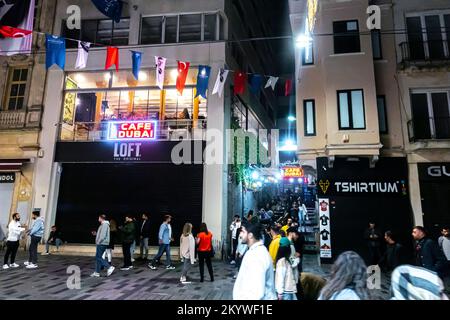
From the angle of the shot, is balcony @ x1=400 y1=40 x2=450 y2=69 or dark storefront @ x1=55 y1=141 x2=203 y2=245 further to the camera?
dark storefront @ x1=55 y1=141 x2=203 y2=245

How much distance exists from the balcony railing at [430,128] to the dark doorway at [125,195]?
33.7ft

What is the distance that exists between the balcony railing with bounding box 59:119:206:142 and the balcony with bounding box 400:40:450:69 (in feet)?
34.0

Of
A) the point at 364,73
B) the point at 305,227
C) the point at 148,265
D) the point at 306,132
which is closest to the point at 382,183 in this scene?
the point at 306,132

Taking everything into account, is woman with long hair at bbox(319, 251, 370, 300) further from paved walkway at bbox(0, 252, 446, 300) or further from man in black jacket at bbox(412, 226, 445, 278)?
paved walkway at bbox(0, 252, 446, 300)

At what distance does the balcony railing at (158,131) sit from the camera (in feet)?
52.2

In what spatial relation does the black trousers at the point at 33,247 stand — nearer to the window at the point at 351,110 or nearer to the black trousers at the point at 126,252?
the black trousers at the point at 126,252

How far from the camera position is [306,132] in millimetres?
14727

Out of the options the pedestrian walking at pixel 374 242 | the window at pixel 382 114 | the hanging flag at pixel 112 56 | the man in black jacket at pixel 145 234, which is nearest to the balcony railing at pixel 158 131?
the hanging flag at pixel 112 56

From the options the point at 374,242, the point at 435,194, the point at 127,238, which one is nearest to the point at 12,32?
the point at 127,238

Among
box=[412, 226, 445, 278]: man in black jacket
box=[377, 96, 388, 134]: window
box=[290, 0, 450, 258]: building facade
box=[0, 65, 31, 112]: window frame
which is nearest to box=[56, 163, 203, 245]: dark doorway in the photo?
box=[0, 65, 31, 112]: window frame

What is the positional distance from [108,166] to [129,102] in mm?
4144

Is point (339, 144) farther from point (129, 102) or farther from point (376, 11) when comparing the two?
point (129, 102)

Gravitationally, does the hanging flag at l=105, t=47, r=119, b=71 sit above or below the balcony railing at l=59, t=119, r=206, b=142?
above

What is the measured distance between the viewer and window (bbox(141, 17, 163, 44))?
1716cm
